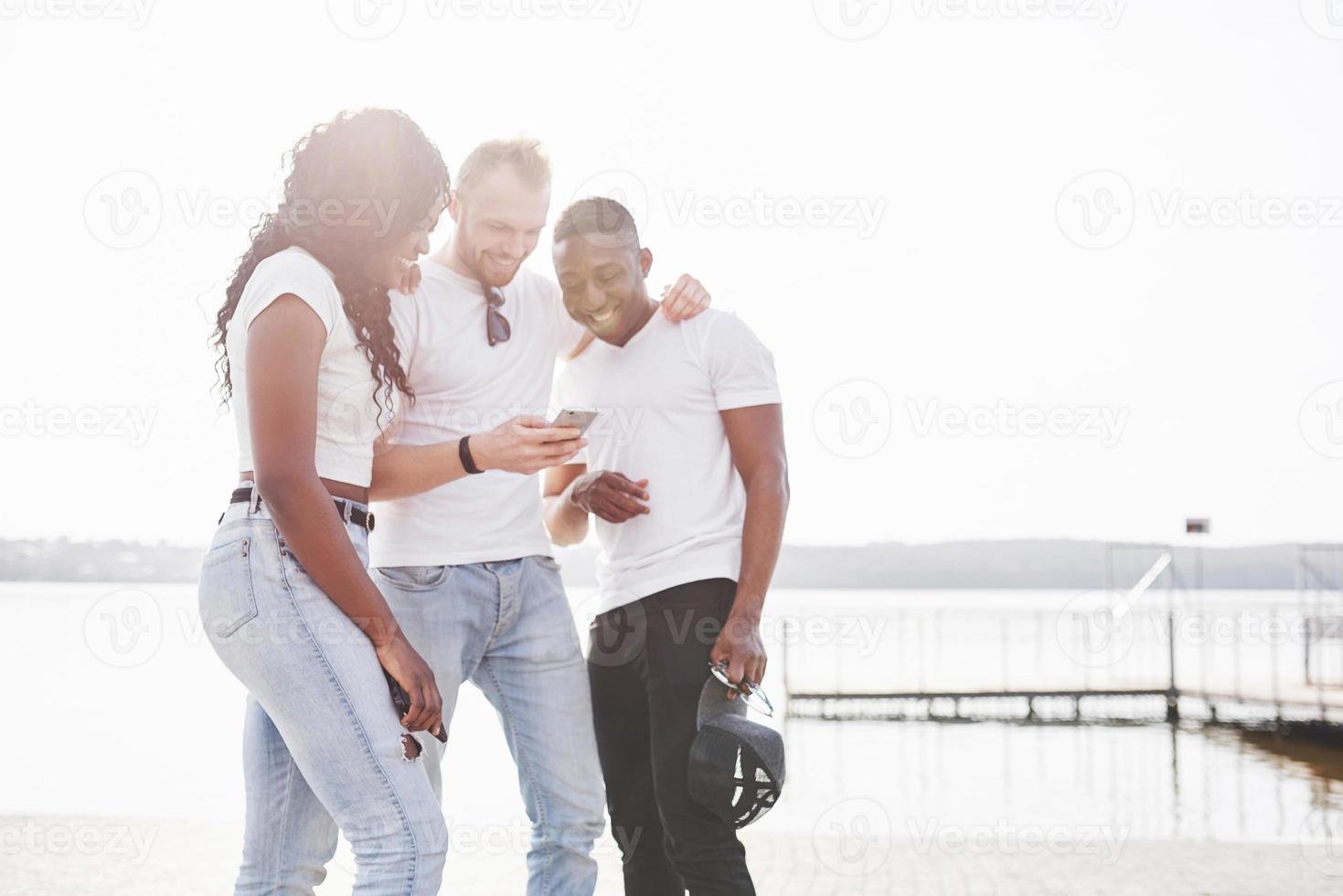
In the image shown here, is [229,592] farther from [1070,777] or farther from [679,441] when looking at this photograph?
[1070,777]

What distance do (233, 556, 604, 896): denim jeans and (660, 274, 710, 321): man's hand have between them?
0.74 meters

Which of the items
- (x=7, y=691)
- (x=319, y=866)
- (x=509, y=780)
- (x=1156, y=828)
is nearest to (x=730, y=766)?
(x=319, y=866)

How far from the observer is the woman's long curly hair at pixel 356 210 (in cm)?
209

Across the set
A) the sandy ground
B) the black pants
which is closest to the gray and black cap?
the black pants

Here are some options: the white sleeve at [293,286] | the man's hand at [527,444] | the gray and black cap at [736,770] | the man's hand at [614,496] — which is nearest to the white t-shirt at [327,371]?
the white sleeve at [293,286]

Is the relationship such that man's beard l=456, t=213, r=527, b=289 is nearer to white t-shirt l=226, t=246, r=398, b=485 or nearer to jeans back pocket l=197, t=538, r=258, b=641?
white t-shirt l=226, t=246, r=398, b=485

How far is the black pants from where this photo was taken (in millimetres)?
2693

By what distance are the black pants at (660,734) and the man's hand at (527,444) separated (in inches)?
27.5

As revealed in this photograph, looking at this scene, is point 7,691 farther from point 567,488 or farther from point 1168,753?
point 567,488

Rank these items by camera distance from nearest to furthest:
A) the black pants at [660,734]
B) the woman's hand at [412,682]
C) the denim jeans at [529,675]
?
the woman's hand at [412,682] < the denim jeans at [529,675] < the black pants at [660,734]

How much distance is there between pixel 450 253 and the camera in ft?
9.36

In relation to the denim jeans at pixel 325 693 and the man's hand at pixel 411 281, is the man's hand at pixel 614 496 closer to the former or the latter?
the man's hand at pixel 411 281

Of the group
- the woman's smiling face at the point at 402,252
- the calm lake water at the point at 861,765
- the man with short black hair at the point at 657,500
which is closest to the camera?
the woman's smiling face at the point at 402,252

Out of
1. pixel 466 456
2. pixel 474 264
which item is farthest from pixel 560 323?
pixel 466 456
